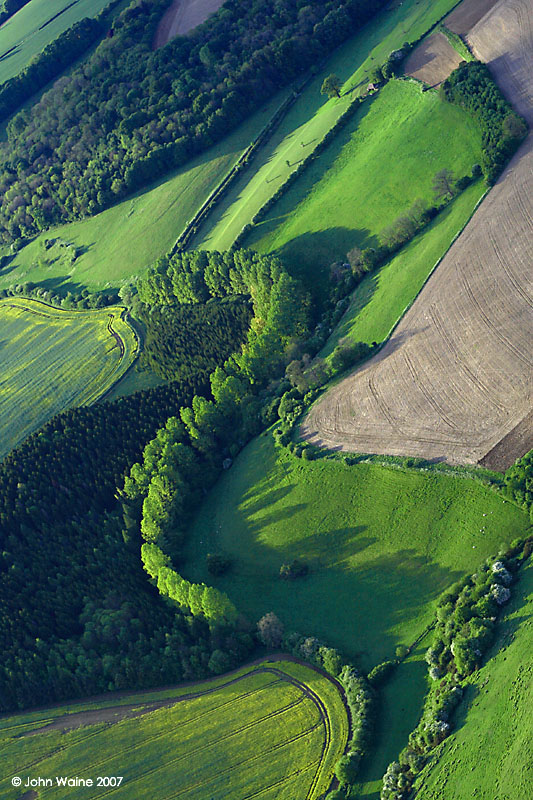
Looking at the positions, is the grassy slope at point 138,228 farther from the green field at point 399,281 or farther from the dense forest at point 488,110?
the green field at point 399,281

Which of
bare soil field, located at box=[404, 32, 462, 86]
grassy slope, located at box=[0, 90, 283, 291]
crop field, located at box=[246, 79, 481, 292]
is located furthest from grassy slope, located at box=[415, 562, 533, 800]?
grassy slope, located at box=[0, 90, 283, 291]

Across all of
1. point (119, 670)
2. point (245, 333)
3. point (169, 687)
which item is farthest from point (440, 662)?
point (245, 333)

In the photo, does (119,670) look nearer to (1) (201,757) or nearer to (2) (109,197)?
(1) (201,757)

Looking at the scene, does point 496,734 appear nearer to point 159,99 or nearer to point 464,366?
point 464,366

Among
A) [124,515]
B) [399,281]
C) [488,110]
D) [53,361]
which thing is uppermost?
[53,361]

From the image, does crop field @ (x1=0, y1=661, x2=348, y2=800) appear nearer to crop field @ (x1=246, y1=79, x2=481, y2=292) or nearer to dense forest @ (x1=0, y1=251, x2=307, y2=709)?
dense forest @ (x1=0, y1=251, x2=307, y2=709)

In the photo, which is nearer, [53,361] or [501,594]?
[501,594]

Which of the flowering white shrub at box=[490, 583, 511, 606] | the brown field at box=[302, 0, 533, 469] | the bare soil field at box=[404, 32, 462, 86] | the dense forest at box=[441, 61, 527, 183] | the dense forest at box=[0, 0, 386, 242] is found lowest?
the flowering white shrub at box=[490, 583, 511, 606]

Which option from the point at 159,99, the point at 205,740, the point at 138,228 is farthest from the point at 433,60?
the point at 205,740
